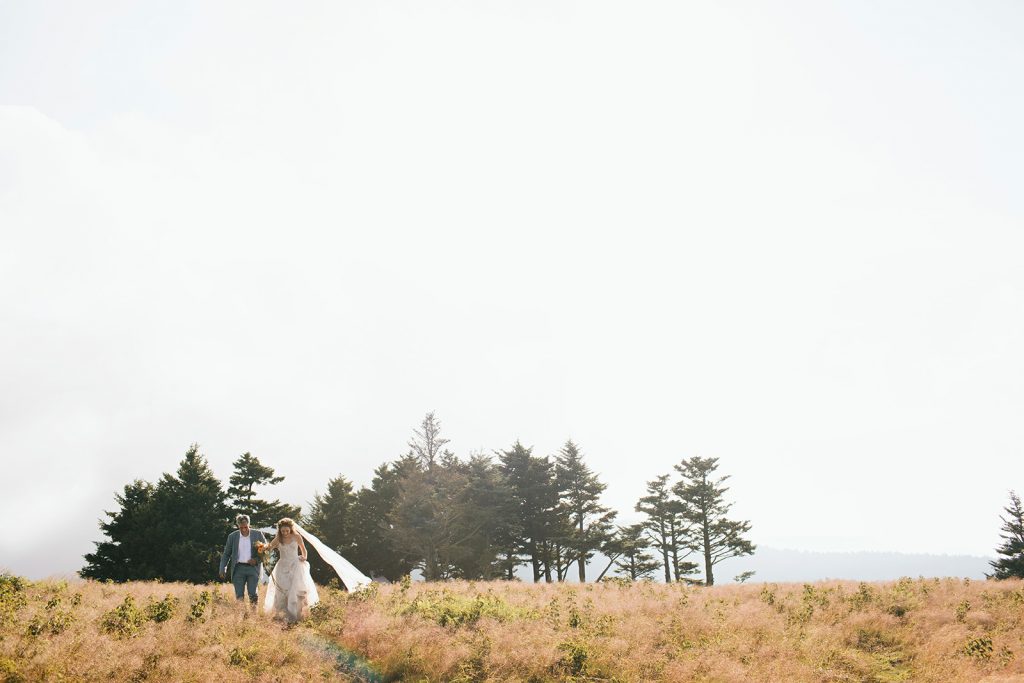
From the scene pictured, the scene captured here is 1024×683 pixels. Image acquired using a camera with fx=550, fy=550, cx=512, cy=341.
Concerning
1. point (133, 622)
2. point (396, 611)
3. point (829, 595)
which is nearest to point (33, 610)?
point (133, 622)

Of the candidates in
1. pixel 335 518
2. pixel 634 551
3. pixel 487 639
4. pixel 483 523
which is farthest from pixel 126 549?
pixel 634 551

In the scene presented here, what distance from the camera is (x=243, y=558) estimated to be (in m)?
13.8

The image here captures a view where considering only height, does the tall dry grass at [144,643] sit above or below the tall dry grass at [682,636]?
above

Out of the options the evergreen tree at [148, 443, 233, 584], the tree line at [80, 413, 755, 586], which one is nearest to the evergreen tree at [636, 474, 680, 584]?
the tree line at [80, 413, 755, 586]

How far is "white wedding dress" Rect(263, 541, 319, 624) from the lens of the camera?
1377 cm

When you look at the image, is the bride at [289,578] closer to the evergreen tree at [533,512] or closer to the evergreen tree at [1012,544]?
the evergreen tree at [533,512]

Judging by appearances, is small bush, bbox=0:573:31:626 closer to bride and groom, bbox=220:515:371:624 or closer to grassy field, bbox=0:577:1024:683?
grassy field, bbox=0:577:1024:683

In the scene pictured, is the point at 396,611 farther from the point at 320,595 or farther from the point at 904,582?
the point at 904,582

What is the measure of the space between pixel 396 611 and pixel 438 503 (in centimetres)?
2242

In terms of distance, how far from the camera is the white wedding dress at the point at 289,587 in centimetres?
1377

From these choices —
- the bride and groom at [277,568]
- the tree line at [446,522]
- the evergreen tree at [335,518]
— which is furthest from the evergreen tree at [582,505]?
the bride and groom at [277,568]

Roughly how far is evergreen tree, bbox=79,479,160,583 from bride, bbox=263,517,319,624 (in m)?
24.7

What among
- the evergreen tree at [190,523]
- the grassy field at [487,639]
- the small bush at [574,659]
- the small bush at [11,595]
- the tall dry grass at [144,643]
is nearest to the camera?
the tall dry grass at [144,643]

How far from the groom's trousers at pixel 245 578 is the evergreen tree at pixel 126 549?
24.2m
